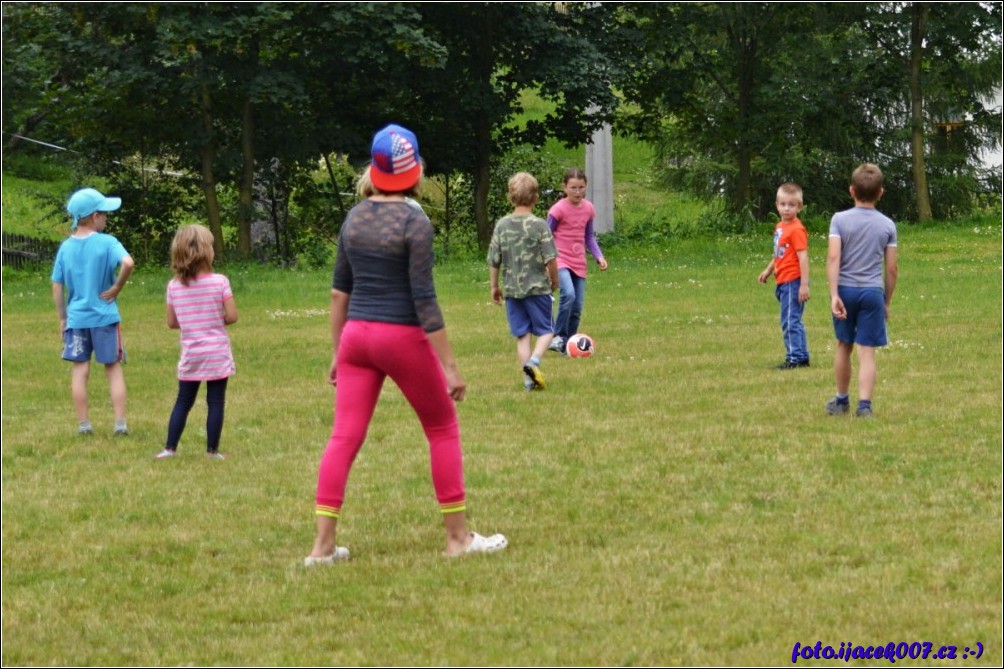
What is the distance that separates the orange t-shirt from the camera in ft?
39.4

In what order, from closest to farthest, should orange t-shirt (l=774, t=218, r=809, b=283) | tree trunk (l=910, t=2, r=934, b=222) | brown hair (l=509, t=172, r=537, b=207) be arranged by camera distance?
brown hair (l=509, t=172, r=537, b=207) → orange t-shirt (l=774, t=218, r=809, b=283) → tree trunk (l=910, t=2, r=934, b=222)

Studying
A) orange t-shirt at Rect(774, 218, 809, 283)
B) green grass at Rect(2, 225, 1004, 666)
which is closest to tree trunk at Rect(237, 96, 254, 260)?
green grass at Rect(2, 225, 1004, 666)

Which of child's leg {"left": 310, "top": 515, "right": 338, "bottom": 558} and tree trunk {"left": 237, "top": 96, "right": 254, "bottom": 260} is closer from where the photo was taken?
child's leg {"left": 310, "top": 515, "right": 338, "bottom": 558}

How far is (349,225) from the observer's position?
6.21 meters

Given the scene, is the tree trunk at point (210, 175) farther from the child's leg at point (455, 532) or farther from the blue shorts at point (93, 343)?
the child's leg at point (455, 532)

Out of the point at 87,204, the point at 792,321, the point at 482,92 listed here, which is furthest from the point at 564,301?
the point at 482,92

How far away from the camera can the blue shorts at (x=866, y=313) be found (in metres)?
9.34

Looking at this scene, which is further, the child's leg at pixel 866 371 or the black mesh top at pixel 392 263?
the child's leg at pixel 866 371

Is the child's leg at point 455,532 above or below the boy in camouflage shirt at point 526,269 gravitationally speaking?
below

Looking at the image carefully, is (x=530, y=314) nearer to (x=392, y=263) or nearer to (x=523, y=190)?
(x=523, y=190)

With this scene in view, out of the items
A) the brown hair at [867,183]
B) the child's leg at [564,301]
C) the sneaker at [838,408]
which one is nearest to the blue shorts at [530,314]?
the child's leg at [564,301]

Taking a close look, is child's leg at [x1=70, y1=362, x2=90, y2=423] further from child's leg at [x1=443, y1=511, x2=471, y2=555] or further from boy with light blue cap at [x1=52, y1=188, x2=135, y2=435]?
child's leg at [x1=443, y1=511, x2=471, y2=555]

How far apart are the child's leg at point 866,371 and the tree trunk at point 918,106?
72.7 ft

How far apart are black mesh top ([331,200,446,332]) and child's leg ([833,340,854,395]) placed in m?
4.15
